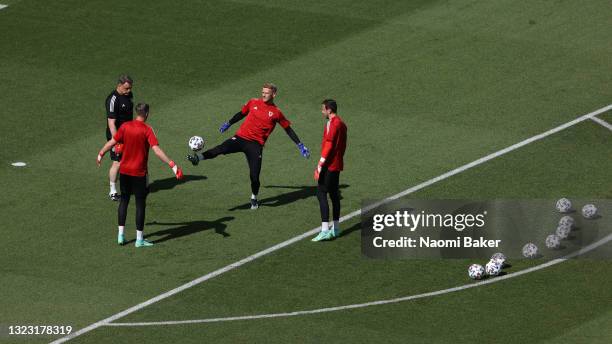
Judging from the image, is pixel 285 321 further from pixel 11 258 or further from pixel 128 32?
pixel 128 32

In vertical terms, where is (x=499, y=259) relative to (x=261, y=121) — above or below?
below

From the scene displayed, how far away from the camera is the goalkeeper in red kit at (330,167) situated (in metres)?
28.2

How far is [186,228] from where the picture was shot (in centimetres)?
2947

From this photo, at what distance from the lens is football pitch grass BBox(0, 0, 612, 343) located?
2550 cm

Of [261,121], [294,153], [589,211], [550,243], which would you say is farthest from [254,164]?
[589,211]

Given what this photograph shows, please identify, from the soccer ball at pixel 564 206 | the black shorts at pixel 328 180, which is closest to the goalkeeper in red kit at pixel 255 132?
the black shorts at pixel 328 180

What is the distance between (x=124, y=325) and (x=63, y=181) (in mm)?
7602

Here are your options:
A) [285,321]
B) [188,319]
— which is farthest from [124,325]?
[285,321]

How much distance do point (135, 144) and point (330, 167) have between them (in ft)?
12.0

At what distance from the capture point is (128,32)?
135 feet

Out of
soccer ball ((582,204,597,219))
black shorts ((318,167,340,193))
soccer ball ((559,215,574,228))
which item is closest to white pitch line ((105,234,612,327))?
soccer ball ((559,215,574,228))

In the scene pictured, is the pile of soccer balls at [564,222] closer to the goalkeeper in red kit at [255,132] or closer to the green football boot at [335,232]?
the green football boot at [335,232]

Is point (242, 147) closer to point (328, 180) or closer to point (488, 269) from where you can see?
point (328, 180)

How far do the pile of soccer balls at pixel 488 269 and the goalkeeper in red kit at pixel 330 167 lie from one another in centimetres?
314
